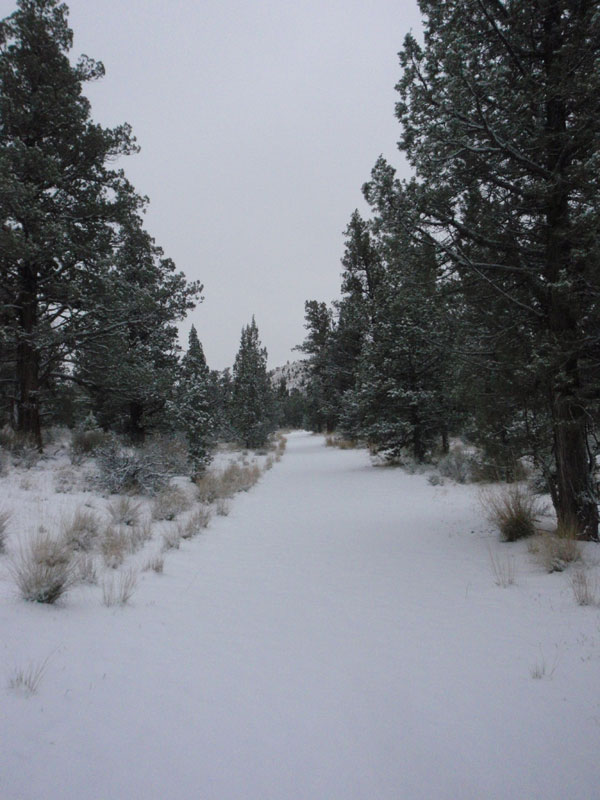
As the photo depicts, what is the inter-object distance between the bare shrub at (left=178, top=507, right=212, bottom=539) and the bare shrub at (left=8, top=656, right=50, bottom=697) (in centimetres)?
387

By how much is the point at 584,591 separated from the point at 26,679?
4.07 m

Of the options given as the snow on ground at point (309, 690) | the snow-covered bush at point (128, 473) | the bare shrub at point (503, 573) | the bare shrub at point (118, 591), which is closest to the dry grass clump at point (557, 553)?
the snow on ground at point (309, 690)

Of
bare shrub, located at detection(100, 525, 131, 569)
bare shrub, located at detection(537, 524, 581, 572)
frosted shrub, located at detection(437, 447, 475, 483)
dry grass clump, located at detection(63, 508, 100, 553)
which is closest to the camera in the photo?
bare shrub, located at detection(537, 524, 581, 572)

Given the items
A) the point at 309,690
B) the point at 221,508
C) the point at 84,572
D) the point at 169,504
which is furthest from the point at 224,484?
the point at 309,690

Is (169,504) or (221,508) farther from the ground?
(169,504)

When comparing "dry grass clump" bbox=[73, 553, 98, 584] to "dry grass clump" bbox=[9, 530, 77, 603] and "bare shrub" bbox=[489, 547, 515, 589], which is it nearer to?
"dry grass clump" bbox=[9, 530, 77, 603]

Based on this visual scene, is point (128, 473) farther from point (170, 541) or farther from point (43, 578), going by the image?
point (43, 578)

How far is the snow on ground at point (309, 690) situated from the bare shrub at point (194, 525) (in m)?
1.62

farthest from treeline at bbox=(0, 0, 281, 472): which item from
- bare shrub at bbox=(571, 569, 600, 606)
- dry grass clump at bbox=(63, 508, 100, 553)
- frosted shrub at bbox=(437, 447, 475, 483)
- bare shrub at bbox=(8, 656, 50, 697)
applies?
bare shrub at bbox=(571, 569, 600, 606)

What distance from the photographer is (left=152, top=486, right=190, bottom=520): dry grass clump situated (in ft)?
22.7

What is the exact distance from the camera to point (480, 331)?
5867 mm

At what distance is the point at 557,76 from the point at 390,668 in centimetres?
630

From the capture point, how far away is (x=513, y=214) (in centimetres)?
523

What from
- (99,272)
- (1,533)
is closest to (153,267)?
(99,272)
